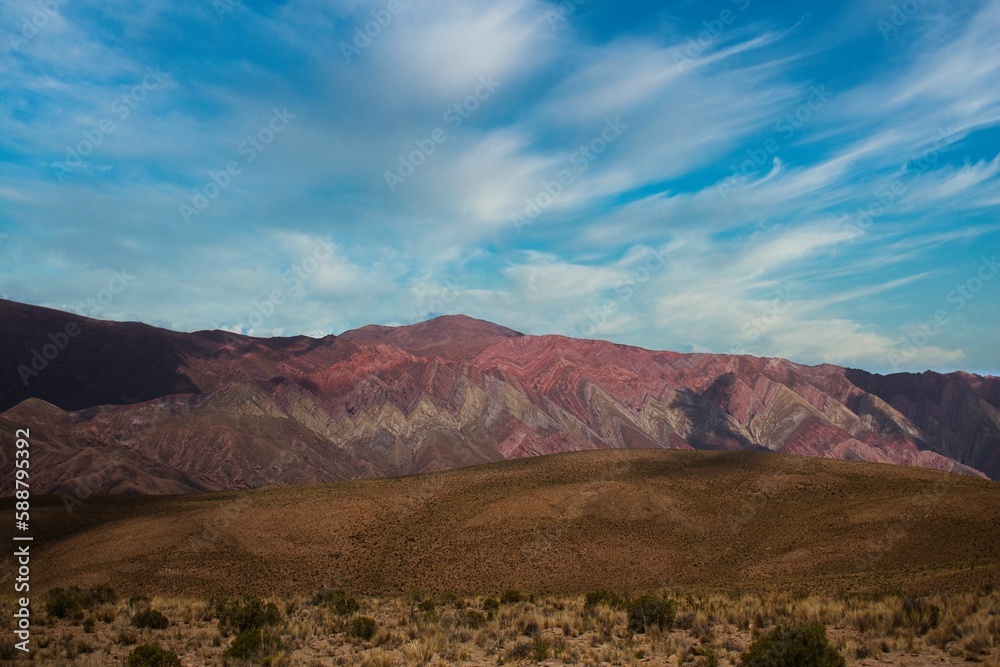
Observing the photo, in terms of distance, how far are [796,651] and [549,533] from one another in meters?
42.2

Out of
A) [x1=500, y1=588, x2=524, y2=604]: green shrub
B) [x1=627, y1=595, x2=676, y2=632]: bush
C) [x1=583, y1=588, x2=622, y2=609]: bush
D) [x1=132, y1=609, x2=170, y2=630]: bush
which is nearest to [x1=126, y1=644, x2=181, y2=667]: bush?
[x1=132, y1=609, x2=170, y2=630]: bush

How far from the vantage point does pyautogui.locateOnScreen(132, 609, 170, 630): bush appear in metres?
20.6

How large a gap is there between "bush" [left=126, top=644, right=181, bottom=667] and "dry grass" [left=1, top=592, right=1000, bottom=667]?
167cm

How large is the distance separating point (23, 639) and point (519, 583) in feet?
103

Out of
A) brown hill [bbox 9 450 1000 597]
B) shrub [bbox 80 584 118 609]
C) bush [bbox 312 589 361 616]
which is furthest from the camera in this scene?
brown hill [bbox 9 450 1000 597]

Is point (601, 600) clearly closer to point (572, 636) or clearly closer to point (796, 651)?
point (572, 636)

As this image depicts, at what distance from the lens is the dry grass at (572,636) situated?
47.5ft

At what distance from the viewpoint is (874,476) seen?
61.9 meters

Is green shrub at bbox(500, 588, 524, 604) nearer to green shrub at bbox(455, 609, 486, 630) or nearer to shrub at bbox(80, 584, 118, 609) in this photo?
green shrub at bbox(455, 609, 486, 630)

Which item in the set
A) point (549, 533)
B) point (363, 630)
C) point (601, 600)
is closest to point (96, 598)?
point (363, 630)

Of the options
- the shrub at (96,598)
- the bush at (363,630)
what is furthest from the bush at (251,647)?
the shrub at (96,598)

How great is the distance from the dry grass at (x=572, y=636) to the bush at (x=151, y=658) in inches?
65.8

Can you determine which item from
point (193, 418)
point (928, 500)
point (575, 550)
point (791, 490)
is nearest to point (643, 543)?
point (575, 550)

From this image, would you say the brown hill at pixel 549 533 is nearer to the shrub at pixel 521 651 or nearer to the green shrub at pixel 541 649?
the green shrub at pixel 541 649
